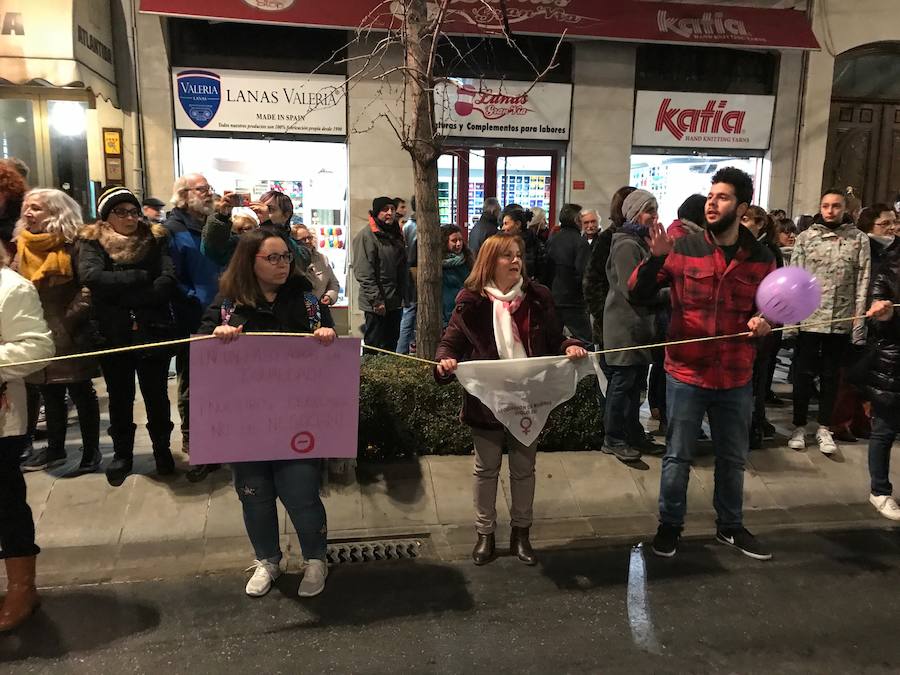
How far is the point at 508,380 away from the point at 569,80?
28.6 ft

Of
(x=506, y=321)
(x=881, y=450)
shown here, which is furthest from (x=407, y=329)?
(x=881, y=450)

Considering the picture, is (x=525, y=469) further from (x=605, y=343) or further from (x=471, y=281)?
(x=605, y=343)

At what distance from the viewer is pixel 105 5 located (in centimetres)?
939

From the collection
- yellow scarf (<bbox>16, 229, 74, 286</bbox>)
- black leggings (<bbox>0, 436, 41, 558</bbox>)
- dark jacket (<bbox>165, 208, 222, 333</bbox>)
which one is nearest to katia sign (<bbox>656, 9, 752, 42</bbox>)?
dark jacket (<bbox>165, 208, 222, 333</bbox>)

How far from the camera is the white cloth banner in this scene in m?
3.82

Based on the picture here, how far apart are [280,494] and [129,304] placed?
6.11 feet

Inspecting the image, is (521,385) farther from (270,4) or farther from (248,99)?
(248,99)

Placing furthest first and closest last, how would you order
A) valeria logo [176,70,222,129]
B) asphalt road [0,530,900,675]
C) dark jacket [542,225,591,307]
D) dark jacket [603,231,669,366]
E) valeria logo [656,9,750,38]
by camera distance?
valeria logo [656,9,750,38] → valeria logo [176,70,222,129] → dark jacket [542,225,591,307] → dark jacket [603,231,669,366] → asphalt road [0,530,900,675]

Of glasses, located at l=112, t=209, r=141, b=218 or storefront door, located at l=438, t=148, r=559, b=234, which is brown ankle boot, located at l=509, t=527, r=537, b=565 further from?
storefront door, located at l=438, t=148, r=559, b=234

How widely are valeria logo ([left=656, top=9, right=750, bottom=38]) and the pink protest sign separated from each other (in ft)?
30.8

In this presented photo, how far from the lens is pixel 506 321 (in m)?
3.90

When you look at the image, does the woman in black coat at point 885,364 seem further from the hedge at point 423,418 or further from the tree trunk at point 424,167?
the tree trunk at point 424,167

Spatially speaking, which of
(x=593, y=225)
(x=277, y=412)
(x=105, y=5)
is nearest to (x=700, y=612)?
(x=277, y=412)

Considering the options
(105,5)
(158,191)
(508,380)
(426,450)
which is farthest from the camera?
(158,191)
